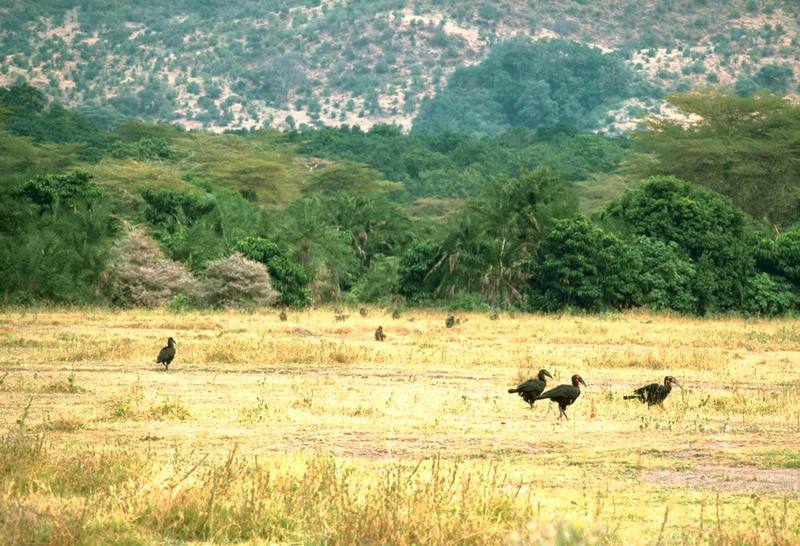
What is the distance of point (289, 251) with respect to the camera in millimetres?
40812

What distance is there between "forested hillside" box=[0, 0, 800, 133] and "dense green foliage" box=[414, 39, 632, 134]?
17cm

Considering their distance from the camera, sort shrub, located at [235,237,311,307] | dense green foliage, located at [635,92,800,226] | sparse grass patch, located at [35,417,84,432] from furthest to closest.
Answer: dense green foliage, located at [635,92,800,226] < shrub, located at [235,237,311,307] < sparse grass patch, located at [35,417,84,432]

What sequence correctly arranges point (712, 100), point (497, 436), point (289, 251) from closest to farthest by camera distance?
1. point (497, 436)
2. point (289, 251)
3. point (712, 100)

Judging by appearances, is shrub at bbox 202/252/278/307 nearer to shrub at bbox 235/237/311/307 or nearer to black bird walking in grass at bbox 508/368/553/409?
shrub at bbox 235/237/311/307

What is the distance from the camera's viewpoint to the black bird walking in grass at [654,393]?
1672cm

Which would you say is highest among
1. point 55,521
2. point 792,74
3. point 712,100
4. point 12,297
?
point 792,74

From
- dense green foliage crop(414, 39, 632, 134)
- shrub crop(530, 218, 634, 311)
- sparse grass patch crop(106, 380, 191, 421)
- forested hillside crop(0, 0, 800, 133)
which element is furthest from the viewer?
forested hillside crop(0, 0, 800, 133)

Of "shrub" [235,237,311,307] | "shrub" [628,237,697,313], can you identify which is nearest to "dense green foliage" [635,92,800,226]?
"shrub" [628,237,697,313]

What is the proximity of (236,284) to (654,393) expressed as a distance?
2190 cm

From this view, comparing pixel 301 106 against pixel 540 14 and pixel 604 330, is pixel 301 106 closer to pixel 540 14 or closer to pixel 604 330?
pixel 540 14

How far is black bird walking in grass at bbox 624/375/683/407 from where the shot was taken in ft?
54.9

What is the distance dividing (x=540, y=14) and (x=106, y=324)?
156 m

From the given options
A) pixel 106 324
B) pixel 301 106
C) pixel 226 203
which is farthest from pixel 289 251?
pixel 301 106

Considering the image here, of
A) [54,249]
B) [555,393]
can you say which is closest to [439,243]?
[54,249]
